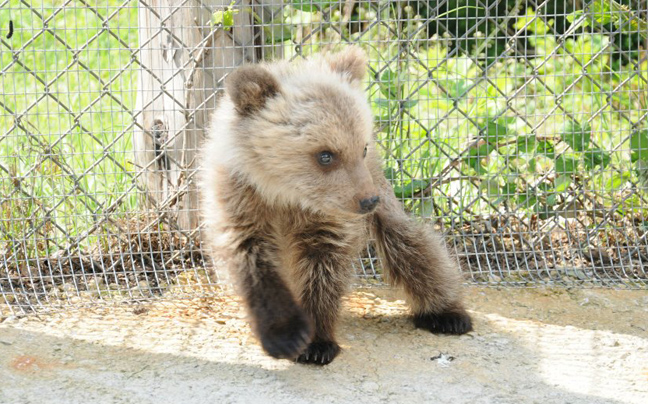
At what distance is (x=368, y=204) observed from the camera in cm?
367

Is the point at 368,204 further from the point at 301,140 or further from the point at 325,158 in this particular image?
the point at 301,140

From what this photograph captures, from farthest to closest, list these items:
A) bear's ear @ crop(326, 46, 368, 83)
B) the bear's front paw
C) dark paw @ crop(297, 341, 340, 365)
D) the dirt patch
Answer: bear's ear @ crop(326, 46, 368, 83) → dark paw @ crop(297, 341, 340, 365) → the bear's front paw → the dirt patch

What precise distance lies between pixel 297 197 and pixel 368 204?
355 mm

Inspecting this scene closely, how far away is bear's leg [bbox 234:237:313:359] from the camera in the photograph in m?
3.64

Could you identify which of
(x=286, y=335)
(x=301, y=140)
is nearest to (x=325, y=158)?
(x=301, y=140)

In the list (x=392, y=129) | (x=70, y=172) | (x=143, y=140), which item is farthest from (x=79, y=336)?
(x=392, y=129)

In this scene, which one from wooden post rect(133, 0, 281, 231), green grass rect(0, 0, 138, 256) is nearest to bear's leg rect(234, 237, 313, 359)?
Result: wooden post rect(133, 0, 281, 231)

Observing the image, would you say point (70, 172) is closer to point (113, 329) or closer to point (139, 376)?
point (113, 329)

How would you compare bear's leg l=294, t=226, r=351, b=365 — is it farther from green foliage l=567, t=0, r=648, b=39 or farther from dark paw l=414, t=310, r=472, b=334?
green foliage l=567, t=0, r=648, b=39

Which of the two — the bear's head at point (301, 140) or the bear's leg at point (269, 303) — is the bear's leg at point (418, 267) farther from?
the bear's leg at point (269, 303)

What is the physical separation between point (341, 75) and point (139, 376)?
1.62 meters

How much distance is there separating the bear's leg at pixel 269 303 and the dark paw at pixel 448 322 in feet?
2.33

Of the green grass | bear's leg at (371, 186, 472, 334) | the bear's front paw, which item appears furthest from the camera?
the green grass

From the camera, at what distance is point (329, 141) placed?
3.69 metres
